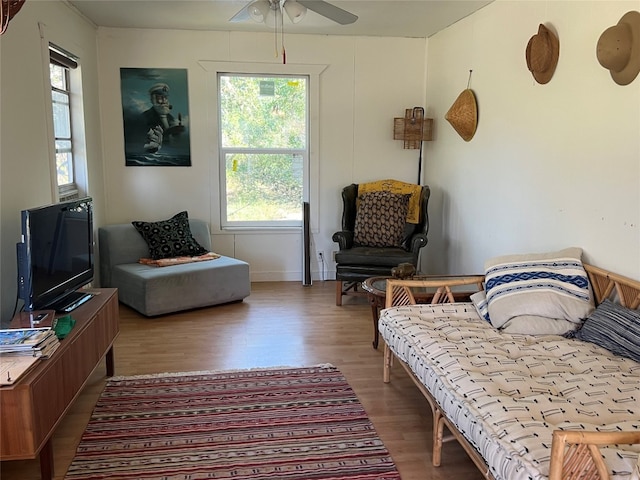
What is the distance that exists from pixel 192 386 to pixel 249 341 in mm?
782

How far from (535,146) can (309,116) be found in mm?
2502

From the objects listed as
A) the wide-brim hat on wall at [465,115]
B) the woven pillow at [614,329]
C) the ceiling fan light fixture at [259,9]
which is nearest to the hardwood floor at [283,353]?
the woven pillow at [614,329]

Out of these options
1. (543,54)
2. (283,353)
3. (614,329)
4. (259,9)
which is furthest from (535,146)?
(283,353)

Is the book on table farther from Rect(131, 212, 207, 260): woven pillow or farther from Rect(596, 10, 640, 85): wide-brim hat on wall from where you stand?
Rect(596, 10, 640, 85): wide-brim hat on wall

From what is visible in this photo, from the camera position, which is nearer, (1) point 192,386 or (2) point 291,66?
(1) point 192,386

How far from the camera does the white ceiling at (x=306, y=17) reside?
412 cm

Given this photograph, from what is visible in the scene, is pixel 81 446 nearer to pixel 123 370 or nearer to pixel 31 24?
pixel 123 370

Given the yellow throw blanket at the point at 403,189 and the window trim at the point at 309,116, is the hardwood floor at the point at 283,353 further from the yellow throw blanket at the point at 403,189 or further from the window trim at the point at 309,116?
the yellow throw blanket at the point at 403,189

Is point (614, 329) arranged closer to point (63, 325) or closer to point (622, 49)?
point (622, 49)

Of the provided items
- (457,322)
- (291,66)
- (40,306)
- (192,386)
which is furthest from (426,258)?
(40,306)

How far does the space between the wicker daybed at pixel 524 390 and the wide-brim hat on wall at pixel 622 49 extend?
3.18ft

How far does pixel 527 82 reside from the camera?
11.6 ft

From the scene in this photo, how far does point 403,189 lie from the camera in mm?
5191

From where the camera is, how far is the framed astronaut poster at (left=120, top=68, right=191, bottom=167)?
200 inches
